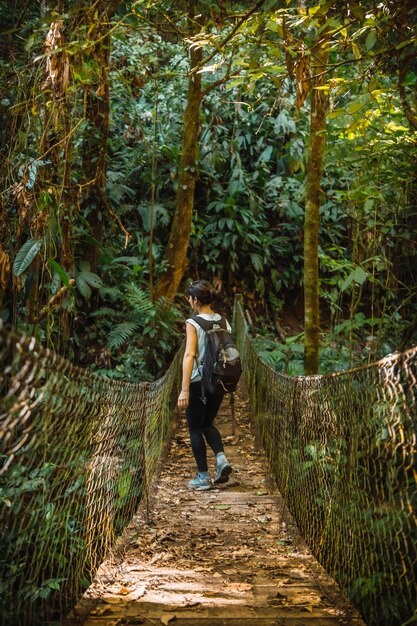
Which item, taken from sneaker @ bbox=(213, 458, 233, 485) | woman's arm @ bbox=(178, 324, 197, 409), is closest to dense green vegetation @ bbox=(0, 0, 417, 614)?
woman's arm @ bbox=(178, 324, 197, 409)

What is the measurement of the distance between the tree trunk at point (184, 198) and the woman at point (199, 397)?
3.86 metres

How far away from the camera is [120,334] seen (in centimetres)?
730

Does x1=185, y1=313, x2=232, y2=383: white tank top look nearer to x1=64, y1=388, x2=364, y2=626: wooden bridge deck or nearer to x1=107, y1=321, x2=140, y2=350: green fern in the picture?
x1=64, y1=388, x2=364, y2=626: wooden bridge deck

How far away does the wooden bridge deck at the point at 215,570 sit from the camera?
2146 millimetres

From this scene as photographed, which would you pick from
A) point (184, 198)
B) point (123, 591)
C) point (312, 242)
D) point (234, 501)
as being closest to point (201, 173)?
point (184, 198)

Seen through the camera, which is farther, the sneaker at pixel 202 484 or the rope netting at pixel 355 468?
the sneaker at pixel 202 484

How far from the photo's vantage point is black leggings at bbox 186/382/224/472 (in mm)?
4117

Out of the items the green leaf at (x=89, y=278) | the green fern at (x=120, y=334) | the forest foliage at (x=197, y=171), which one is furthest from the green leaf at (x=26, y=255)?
the green fern at (x=120, y=334)

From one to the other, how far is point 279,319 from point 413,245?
6.64 meters

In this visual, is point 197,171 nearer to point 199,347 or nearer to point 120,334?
point 120,334

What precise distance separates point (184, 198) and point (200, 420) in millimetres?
4313

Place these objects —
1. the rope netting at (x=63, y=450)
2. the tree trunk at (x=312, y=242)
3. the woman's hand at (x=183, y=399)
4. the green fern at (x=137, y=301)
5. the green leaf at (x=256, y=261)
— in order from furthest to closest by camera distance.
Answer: the green leaf at (x=256, y=261)
the green fern at (x=137, y=301)
the tree trunk at (x=312, y=242)
the woman's hand at (x=183, y=399)
the rope netting at (x=63, y=450)

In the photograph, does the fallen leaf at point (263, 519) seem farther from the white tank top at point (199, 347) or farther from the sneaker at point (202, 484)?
the white tank top at point (199, 347)

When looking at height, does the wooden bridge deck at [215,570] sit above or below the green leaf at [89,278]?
below
